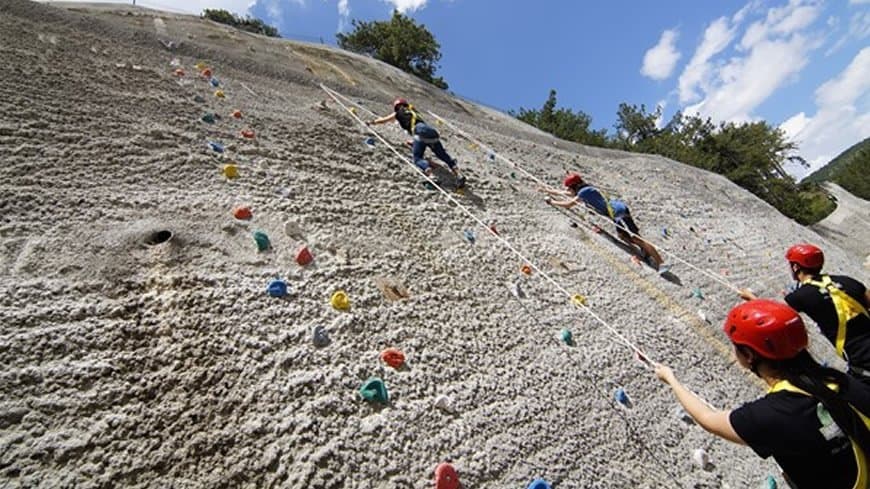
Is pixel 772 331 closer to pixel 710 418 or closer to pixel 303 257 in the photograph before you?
pixel 710 418

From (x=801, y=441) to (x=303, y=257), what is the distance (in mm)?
3513

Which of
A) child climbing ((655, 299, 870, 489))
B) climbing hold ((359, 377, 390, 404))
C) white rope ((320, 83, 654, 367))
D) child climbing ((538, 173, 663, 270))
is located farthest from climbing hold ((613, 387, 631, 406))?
child climbing ((538, 173, 663, 270))

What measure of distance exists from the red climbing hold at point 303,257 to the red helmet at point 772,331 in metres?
3.23

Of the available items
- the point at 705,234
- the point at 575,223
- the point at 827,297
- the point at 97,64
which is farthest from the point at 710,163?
the point at 97,64

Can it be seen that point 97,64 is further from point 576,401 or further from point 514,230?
point 576,401

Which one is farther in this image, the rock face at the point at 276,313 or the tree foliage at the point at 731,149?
the tree foliage at the point at 731,149

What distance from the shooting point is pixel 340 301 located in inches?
143

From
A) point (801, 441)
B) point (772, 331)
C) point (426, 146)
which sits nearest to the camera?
point (801, 441)

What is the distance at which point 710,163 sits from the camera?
29.2 meters

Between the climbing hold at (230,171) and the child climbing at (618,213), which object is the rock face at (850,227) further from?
the climbing hold at (230,171)

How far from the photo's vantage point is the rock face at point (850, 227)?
22.9 metres

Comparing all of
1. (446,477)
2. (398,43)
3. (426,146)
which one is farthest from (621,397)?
(398,43)

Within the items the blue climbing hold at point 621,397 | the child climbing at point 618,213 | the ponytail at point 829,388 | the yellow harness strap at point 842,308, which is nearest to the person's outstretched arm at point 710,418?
the ponytail at point 829,388

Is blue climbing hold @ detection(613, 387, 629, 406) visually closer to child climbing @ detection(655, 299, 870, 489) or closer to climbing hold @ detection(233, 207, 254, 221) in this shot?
child climbing @ detection(655, 299, 870, 489)
